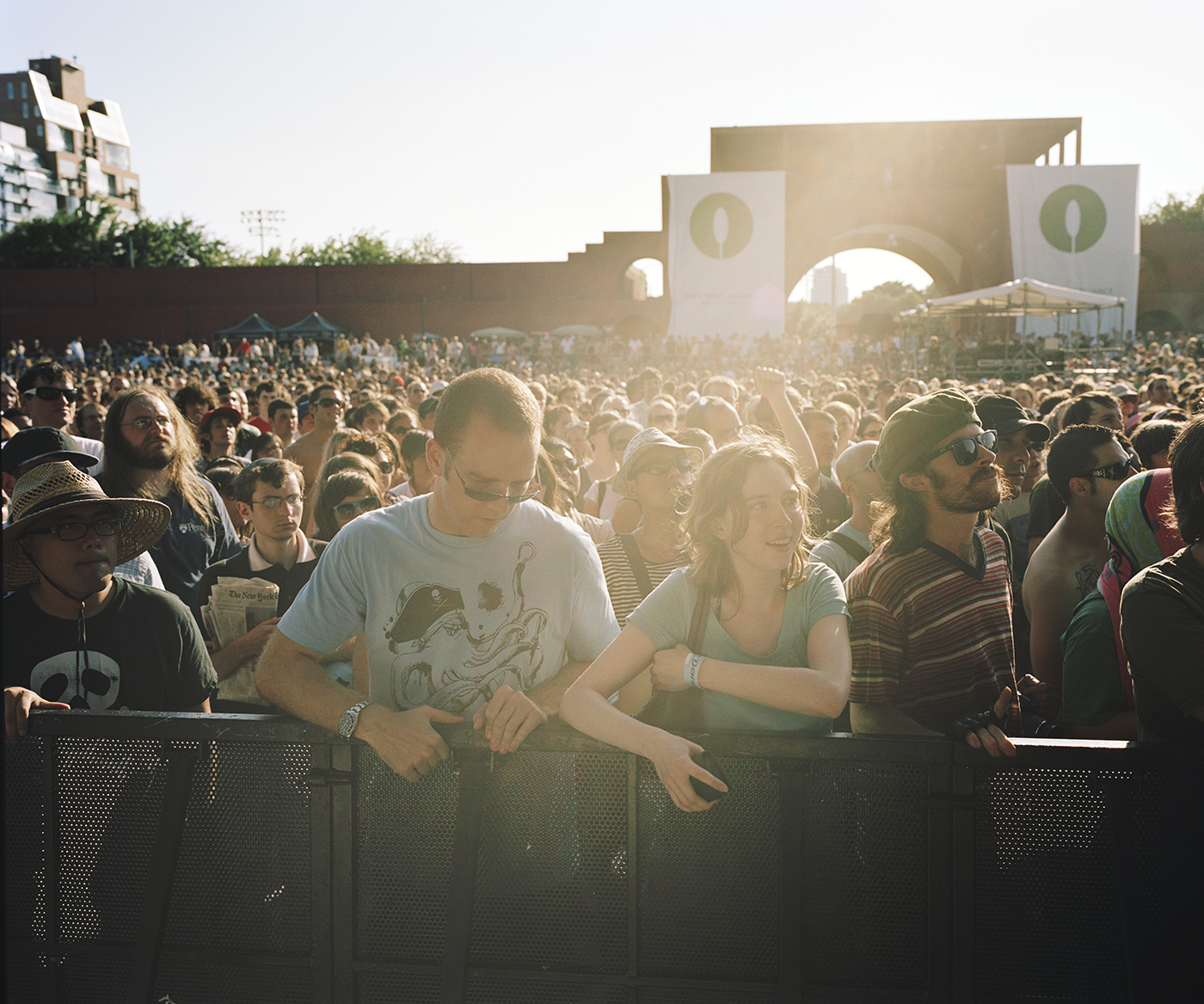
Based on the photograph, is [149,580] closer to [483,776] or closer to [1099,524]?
[483,776]

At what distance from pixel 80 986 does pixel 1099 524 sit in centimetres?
358

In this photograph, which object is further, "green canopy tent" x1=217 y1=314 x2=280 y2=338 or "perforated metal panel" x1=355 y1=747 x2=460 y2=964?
"green canopy tent" x1=217 y1=314 x2=280 y2=338

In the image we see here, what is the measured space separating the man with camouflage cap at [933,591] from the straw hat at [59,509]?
2.32 m

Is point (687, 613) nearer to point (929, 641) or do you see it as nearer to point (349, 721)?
point (929, 641)

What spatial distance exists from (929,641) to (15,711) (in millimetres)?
2418

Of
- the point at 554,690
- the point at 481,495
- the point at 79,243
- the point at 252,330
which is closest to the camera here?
the point at 481,495

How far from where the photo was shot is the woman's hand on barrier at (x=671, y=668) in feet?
7.71

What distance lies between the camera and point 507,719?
7.24 feet

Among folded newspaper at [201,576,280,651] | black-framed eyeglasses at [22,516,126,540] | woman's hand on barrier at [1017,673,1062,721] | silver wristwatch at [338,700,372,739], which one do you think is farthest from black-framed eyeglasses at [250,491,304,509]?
woman's hand on barrier at [1017,673,1062,721]

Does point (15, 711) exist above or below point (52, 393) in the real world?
below

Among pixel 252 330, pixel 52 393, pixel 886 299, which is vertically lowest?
pixel 52 393

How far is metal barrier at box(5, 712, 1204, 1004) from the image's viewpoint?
2.12m

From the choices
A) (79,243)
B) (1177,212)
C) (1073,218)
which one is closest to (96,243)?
(79,243)

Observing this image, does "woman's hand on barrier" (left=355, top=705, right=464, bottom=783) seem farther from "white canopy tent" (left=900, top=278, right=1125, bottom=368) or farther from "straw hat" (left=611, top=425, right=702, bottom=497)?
"white canopy tent" (left=900, top=278, right=1125, bottom=368)
